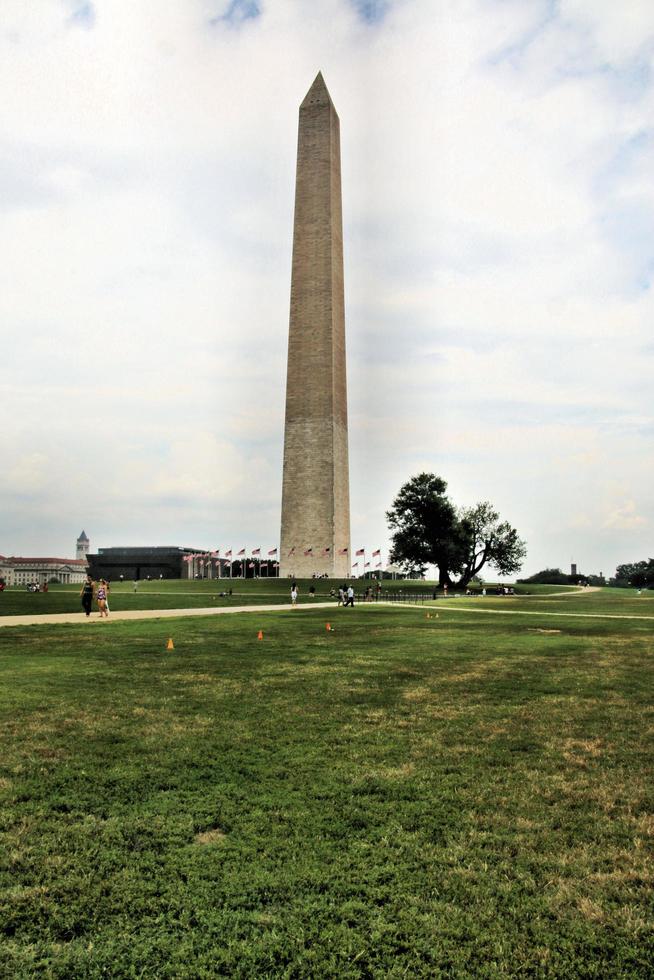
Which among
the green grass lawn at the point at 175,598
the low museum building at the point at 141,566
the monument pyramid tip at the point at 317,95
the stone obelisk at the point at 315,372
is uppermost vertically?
the monument pyramid tip at the point at 317,95

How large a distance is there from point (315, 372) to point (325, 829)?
64602mm

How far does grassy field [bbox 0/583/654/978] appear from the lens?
156 inches

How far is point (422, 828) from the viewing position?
216 inches

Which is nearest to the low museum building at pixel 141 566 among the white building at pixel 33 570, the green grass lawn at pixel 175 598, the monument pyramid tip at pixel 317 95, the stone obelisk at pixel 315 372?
the green grass lawn at pixel 175 598

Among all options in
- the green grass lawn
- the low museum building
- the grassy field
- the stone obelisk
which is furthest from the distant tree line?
the grassy field

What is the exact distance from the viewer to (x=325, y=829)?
5434 mm

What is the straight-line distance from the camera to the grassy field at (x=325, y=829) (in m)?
3.96

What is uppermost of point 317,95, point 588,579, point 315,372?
point 317,95

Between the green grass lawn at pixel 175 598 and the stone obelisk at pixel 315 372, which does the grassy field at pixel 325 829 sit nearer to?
the green grass lawn at pixel 175 598

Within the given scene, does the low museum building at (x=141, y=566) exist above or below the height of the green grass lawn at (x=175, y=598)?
above

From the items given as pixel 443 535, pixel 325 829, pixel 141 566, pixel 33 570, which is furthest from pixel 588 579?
pixel 33 570

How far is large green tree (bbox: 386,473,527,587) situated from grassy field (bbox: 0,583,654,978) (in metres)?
57.8

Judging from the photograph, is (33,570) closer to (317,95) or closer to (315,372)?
(315,372)

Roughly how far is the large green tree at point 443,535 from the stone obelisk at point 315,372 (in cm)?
638
